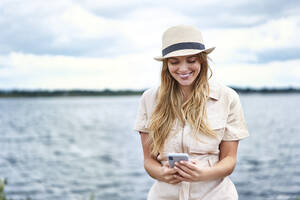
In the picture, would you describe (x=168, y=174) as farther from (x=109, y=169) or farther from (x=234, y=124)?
(x=109, y=169)

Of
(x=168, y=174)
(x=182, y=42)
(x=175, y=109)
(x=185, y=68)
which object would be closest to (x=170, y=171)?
(x=168, y=174)

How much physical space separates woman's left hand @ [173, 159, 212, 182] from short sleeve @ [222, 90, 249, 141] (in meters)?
0.27

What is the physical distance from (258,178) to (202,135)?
11755 mm

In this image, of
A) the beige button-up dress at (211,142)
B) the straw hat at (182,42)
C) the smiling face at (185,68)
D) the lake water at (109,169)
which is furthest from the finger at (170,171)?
the lake water at (109,169)

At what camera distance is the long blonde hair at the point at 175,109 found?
9.09ft

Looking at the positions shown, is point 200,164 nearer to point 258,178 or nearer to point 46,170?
point 258,178

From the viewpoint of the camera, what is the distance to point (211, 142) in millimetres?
2754

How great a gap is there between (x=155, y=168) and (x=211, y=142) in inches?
16.9

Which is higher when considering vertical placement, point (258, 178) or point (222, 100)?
point (222, 100)

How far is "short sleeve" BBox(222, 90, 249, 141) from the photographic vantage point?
110 inches

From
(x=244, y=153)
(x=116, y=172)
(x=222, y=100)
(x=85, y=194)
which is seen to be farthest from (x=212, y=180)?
(x=244, y=153)

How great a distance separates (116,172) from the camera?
1514cm

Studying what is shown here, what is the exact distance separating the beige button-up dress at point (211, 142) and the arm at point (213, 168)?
0.05 metres

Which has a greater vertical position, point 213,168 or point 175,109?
point 175,109
